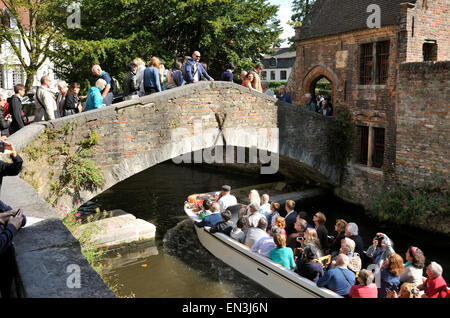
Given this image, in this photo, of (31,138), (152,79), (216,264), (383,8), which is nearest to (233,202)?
(216,264)

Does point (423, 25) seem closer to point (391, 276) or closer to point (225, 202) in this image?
point (225, 202)

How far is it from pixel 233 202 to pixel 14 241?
7.82m

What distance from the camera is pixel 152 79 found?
9.75 meters

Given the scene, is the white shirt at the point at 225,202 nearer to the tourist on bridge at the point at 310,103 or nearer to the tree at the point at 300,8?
the tourist on bridge at the point at 310,103

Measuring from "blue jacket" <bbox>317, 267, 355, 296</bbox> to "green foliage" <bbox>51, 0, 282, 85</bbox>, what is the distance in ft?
44.2

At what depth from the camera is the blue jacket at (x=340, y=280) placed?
6.25m

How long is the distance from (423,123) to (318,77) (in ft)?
16.9

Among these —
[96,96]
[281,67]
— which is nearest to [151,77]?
[96,96]

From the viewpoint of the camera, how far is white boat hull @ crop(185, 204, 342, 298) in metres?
6.98

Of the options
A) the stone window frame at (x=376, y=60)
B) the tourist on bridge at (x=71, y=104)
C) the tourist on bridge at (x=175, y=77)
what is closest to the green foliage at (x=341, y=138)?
the stone window frame at (x=376, y=60)

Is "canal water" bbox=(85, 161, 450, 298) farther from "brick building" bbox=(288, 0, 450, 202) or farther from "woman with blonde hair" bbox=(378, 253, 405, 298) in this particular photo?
"woman with blonde hair" bbox=(378, 253, 405, 298)

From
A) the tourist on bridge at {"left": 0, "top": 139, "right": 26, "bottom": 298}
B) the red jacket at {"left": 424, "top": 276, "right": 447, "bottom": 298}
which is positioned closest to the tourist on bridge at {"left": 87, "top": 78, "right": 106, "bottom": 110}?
the tourist on bridge at {"left": 0, "top": 139, "right": 26, "bottom": 298}

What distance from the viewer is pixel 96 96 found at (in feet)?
29.2

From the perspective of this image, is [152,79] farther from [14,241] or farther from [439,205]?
[439,205]
